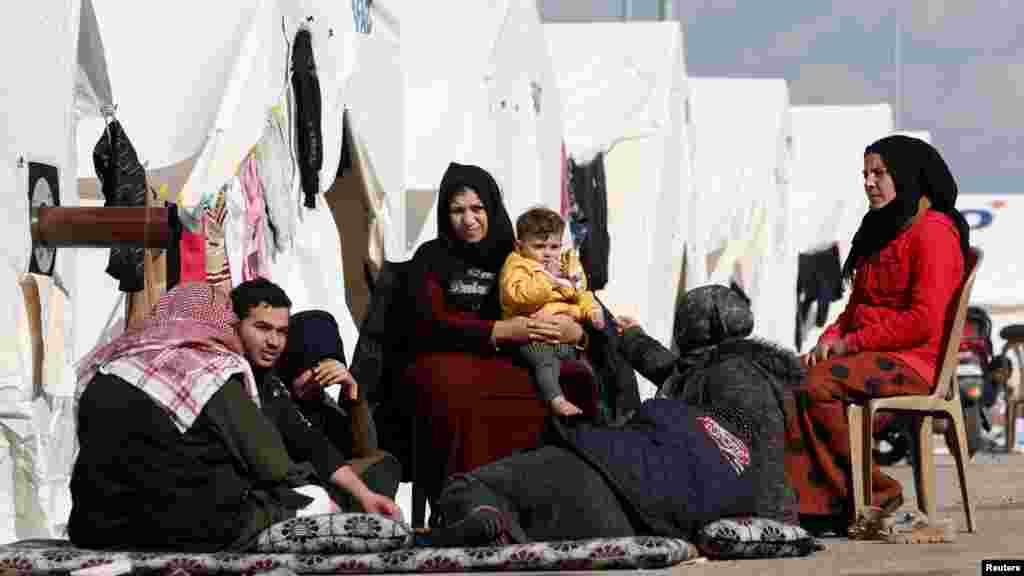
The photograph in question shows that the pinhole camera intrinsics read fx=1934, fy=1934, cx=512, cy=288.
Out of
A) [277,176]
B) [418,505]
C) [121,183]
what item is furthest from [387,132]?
[418,505]

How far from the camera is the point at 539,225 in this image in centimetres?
587

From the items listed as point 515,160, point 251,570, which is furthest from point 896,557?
point 515,160

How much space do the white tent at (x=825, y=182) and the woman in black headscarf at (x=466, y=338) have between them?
14193 millimetres

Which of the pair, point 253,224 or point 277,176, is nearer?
point 253,224

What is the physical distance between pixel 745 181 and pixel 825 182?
374 cm

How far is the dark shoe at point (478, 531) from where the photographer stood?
461cm

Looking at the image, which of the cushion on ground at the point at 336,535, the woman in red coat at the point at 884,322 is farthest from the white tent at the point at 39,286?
the woman in red coat at the point at 884,322

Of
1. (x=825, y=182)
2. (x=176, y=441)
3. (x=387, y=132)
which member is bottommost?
(x=176, y=441)

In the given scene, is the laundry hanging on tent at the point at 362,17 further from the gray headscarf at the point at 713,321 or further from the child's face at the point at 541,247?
the gray headscarf at the point at 713,321

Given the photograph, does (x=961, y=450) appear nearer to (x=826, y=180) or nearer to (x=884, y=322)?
(x=884, y=322)

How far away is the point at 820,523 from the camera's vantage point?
5742 mm

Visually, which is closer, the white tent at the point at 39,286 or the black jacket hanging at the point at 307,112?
the white tent at the point at 39,286

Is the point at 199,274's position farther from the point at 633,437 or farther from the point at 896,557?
the point at 896,557

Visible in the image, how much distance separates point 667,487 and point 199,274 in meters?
1.88
